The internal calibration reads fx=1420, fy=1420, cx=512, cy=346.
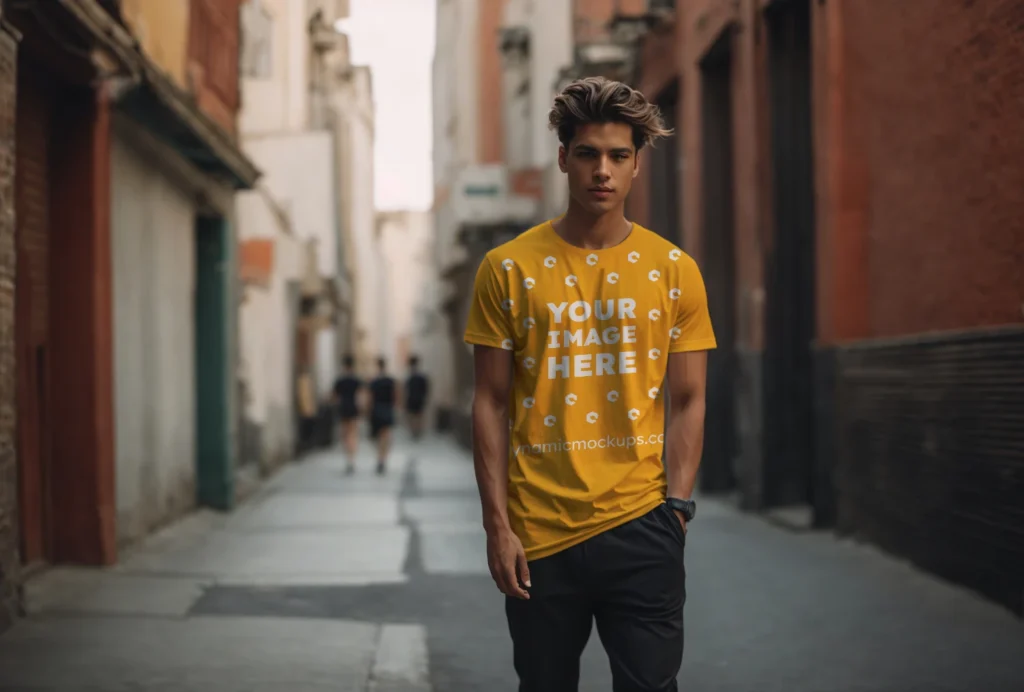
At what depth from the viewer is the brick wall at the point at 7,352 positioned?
6.84 meters

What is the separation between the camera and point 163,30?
11586 millimetres

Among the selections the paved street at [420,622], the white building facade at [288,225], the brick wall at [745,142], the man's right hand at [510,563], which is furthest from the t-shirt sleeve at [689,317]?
the white building facade at [288,225]

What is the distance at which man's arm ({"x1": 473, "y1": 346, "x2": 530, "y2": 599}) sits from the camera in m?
3.21

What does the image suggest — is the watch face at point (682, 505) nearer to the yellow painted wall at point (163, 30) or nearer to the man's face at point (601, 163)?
the man's face at point (601, 163)

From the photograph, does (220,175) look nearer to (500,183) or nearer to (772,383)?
(772,383)

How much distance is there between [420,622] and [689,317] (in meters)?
4.35

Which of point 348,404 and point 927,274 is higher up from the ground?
point 927,274

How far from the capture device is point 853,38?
10.3m

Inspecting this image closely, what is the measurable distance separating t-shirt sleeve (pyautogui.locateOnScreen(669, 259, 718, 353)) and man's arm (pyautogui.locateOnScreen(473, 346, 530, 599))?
403 mm

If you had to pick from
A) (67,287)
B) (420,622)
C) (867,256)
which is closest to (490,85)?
(867,256)

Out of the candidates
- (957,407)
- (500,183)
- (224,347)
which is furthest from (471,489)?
(500,183)

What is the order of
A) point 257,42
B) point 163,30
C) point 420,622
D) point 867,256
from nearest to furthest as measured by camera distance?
point 420,622 → point 867,256 → point 163,30 → point 257,42

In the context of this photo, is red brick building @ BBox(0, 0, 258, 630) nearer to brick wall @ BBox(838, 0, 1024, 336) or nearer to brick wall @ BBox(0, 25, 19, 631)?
brick wall @ BBox(0, 25, 19, 631)

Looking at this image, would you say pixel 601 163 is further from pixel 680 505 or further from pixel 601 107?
pixel 680 505
